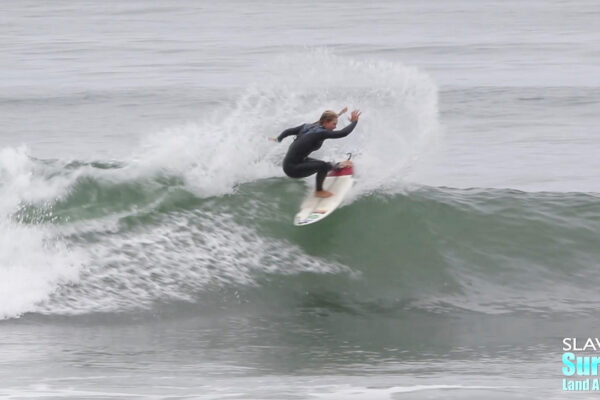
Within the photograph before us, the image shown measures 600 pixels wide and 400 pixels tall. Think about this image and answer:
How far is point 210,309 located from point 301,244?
6.00 ft

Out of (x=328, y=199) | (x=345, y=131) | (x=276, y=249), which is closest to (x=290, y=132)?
(x=345, y=131)

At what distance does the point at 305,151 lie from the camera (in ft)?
42.5

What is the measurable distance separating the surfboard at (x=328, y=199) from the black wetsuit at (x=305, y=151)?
26cm

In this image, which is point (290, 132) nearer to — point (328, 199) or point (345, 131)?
point (345, 131)

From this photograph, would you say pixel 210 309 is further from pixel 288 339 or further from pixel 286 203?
pixel 286 203

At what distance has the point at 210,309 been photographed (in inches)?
465

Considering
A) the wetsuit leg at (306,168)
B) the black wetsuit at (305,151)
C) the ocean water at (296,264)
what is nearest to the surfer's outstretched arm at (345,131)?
the black wetsuit at (305,151)

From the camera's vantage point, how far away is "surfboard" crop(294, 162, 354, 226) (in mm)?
13211

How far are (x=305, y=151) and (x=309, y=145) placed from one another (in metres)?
0.09

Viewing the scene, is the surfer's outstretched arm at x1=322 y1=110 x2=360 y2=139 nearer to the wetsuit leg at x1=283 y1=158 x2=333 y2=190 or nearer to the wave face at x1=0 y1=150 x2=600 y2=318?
the wetsuit leg at x1=283 y1=158 x2=333 y2=190

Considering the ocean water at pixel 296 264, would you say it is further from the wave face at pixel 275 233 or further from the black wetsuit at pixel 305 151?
the black wetsuit at pixel 305 151

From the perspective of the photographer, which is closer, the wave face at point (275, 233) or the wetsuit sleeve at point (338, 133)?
the wave face at point (275, 233)

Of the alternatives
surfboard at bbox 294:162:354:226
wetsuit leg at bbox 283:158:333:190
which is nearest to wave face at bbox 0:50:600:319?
surfboard at bbox 294:162:354:226

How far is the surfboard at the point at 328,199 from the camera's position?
520 inches
